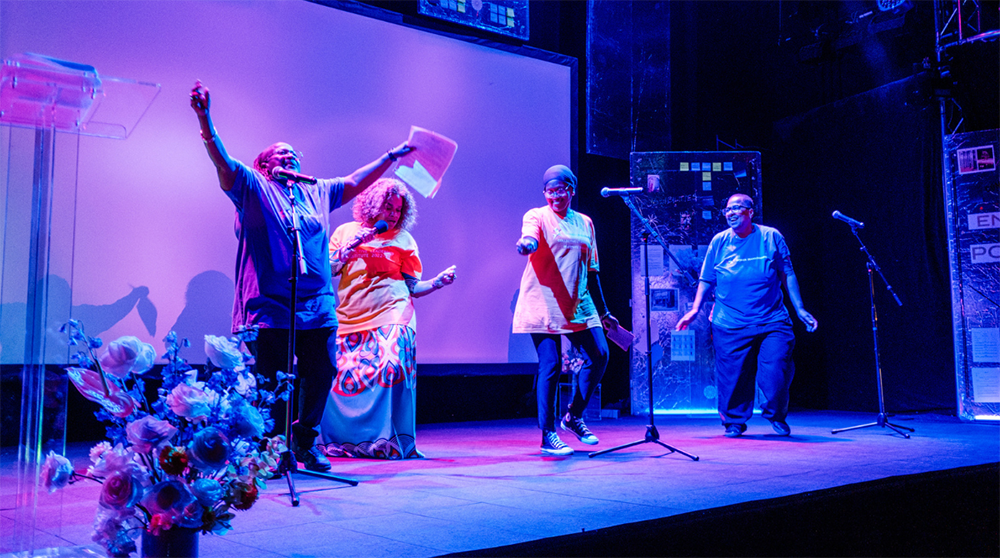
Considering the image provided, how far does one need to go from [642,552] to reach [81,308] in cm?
382

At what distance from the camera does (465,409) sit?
21.6 feet

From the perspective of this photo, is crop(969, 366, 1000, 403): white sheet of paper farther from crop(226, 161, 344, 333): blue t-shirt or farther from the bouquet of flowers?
the bouquet of flowers

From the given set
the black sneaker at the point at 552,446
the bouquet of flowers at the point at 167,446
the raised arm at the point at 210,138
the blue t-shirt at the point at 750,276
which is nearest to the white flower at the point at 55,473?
the bouquet of flowers at the point at 167,446

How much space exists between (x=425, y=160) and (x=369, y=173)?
0.29 meters

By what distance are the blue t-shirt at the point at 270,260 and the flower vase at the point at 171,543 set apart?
1.64 meters

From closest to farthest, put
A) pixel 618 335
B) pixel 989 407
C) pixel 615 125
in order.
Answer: pixel 618 335 → pixel 989 407 → pixel 615 125

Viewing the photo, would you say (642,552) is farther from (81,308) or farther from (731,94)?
(731,94)

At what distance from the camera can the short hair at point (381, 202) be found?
4.41m

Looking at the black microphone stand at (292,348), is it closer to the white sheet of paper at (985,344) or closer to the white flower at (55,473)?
the white flower at (55,473)

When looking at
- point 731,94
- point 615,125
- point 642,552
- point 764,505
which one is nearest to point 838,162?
point 731,94

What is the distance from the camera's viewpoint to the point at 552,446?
4.27 metres

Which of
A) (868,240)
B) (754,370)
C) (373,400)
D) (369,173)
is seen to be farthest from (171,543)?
(868,240)

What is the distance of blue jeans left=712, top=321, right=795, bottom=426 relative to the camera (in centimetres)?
540

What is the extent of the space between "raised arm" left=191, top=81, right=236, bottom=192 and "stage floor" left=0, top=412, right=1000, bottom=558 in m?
1.33
